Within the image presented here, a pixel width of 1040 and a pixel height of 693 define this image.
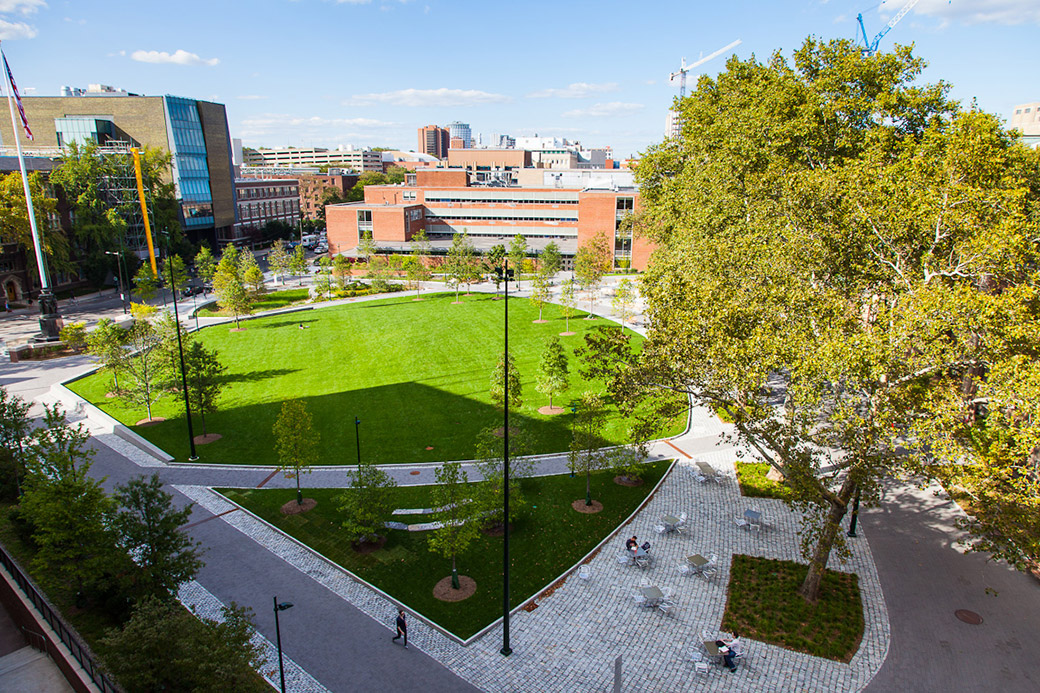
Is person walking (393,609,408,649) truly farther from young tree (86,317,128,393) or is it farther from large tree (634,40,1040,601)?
young tree (86,317,128,393)

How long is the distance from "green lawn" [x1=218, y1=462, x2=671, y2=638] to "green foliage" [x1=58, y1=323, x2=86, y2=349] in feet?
87.0

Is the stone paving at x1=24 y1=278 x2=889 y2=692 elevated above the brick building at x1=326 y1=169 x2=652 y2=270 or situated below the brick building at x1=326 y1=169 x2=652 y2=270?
below

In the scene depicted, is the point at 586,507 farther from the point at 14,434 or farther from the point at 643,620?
the point at 14,434

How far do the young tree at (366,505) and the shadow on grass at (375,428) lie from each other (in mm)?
5424

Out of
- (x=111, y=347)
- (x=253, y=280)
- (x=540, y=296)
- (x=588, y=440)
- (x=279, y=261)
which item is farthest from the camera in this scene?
(x=279, y=261)

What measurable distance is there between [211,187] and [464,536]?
82716 millimetres

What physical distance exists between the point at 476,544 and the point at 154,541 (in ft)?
29.6

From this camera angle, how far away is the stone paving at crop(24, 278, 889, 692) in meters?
13.3

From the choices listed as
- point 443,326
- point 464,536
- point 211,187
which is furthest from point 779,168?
point 211,187

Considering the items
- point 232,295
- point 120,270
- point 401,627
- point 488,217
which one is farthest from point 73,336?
point 488,217

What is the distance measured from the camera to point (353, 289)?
63219 mm

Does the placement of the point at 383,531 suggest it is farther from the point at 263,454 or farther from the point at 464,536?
the point at 263,454

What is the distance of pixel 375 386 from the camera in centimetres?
3312

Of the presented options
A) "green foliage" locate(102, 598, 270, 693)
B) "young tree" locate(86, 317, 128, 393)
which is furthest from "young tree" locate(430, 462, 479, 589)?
"young tree" locate(86, 317, 128, 393)
